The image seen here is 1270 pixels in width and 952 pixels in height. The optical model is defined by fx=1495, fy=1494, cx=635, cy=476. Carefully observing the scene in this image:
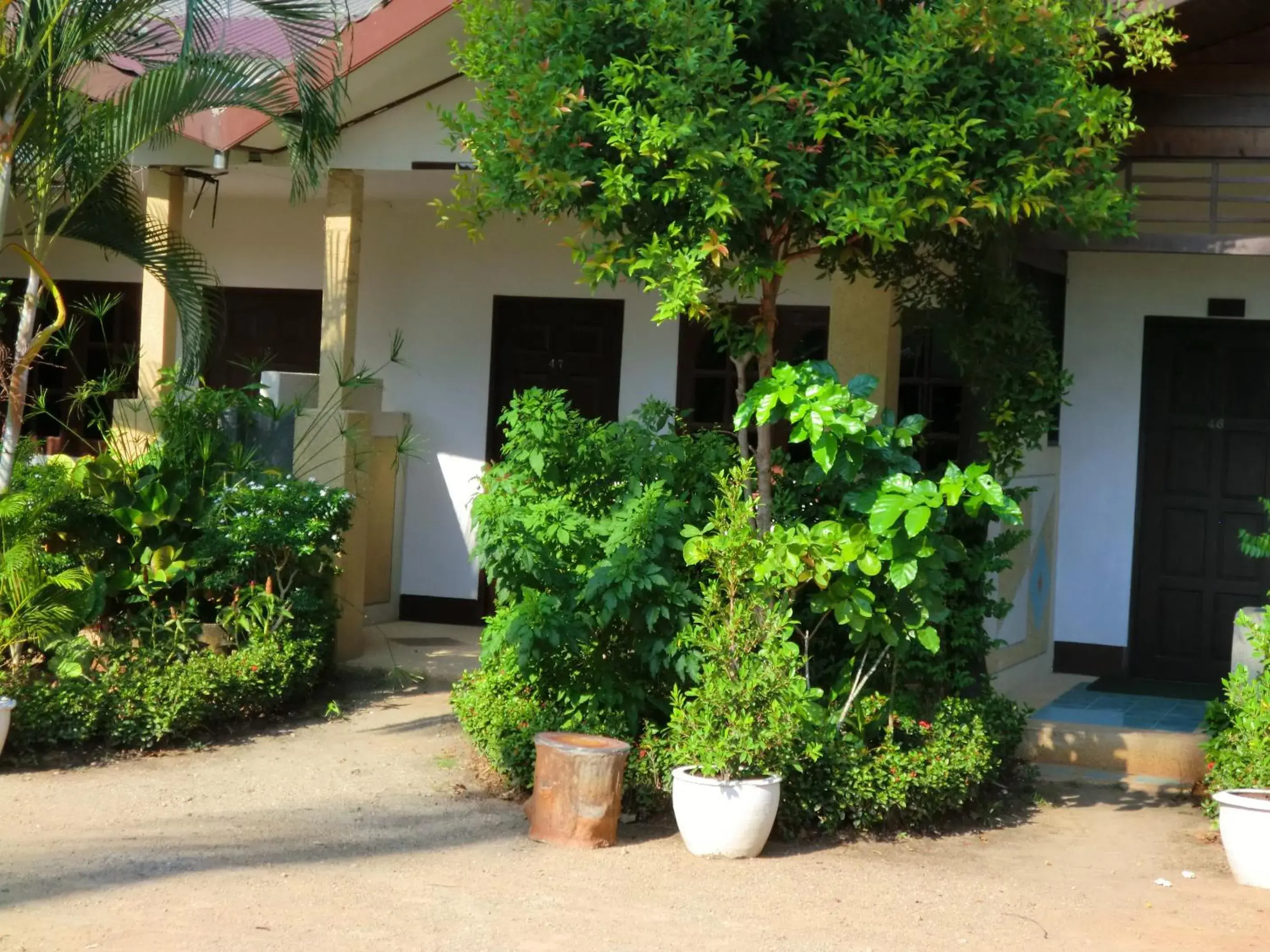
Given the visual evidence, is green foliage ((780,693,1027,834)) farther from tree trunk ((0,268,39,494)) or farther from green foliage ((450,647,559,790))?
tree trunk ((0,268,39,494))

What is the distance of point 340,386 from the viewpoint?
29.4 feet

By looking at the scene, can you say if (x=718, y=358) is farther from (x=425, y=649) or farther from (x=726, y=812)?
(x=726, y=812)

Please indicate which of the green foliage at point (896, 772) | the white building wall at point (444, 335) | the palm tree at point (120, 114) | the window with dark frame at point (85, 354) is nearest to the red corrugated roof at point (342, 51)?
the palm tree at point (120, 114)

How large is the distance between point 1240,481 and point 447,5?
219 inches

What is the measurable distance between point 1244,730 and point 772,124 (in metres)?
3.22

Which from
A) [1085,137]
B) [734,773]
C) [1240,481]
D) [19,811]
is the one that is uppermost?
[1085,137]

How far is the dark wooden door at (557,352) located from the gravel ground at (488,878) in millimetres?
3979

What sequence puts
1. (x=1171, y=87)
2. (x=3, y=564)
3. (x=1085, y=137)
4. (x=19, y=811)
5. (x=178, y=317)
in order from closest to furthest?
1. (x=1085, y=137)
2. (x=19, y=811)
3. (x=3, y=564)
4. (x=1171, y=87)
5. (x=178, y=317)

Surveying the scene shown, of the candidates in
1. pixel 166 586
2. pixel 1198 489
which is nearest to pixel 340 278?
pixel 166 586

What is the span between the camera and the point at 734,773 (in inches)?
235

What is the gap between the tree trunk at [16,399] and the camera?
752cm

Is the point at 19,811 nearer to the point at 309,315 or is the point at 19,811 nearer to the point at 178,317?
the point at 178,317

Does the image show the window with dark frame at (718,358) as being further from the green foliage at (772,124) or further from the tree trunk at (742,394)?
the green foliage at (772,124)

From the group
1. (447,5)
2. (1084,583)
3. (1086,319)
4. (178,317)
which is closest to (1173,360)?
(1086,319)
